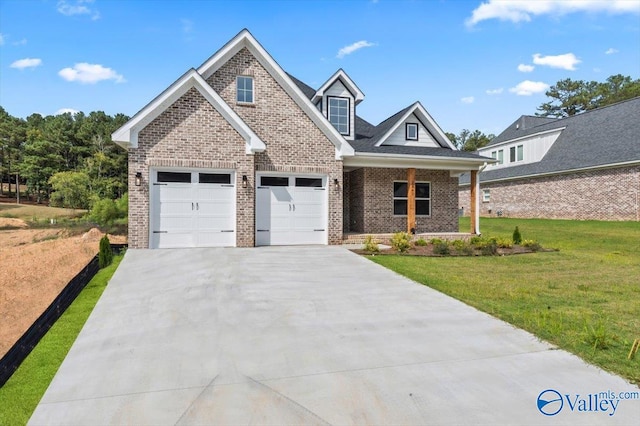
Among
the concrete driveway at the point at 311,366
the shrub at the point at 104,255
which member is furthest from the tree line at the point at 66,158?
the concrete driveway at the point at 311,366

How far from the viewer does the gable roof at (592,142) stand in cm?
2203

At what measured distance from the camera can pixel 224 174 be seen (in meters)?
12.3

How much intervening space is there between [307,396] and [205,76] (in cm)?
1200

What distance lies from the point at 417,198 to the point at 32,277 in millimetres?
14022

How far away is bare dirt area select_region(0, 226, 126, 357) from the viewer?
27.2 ft

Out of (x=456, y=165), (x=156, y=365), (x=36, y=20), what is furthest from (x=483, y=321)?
(x=36, y=20)

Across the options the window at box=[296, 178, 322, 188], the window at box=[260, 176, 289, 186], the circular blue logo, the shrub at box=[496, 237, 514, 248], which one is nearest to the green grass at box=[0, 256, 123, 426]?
the circular blue logo

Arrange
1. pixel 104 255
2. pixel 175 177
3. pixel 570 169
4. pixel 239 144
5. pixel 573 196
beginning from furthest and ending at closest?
pixel 573 196
pixel 570 169
pixel 239 144
pixel 175 177
pixel 104 255

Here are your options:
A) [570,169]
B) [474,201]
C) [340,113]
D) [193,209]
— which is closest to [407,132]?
[340,113]

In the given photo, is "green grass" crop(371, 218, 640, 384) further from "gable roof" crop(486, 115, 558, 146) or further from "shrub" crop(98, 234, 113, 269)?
"gable roof" crop(486, 115, 558, 146)

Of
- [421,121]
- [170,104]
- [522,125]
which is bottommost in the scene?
[170,104]

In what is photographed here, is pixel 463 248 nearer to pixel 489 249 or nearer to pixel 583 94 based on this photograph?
pixel 489 249

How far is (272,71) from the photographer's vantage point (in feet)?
43.2

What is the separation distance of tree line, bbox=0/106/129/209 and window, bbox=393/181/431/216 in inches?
1462
